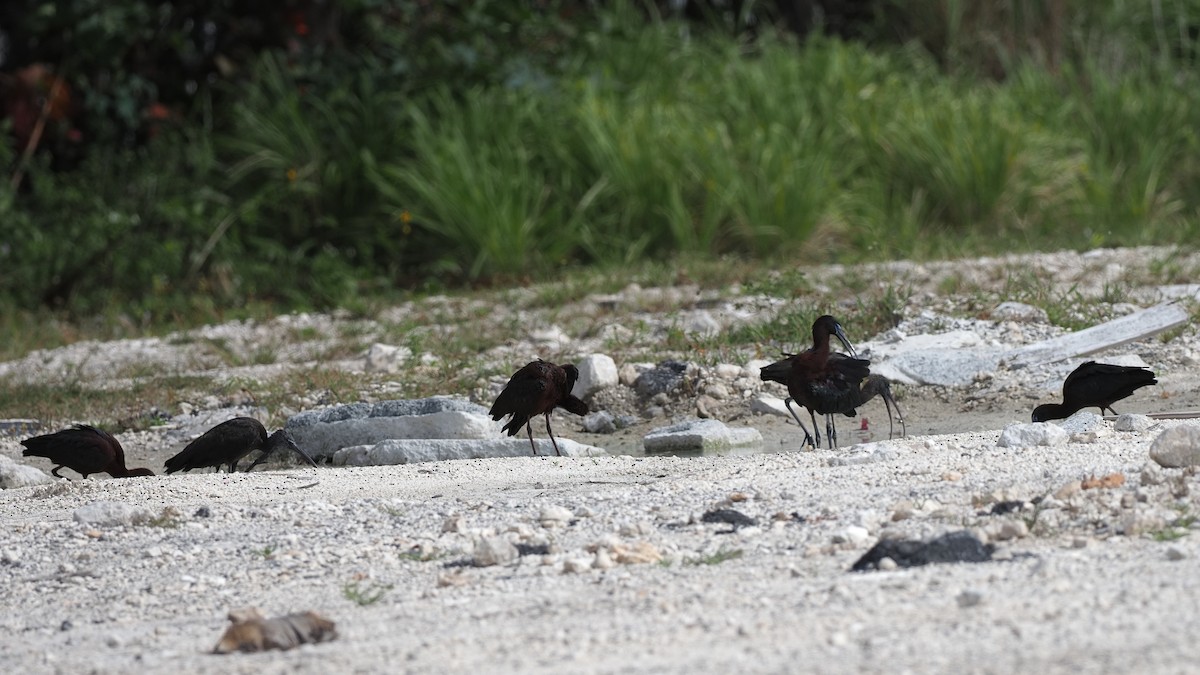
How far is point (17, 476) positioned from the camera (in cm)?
600

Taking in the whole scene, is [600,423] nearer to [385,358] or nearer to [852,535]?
[385,358]

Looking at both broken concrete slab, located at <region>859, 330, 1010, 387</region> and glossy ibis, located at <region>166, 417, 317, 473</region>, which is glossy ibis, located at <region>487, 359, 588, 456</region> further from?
broken concrete slab, located at <region>859, 330, 1010, 387</region>

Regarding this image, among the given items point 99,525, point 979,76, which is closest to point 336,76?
point 979,76

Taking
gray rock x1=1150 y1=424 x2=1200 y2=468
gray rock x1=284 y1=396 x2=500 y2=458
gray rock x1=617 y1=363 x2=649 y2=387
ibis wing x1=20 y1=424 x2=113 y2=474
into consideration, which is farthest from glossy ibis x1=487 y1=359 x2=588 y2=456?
gray rock x1=1150 y1=424 x2=1200 y2=468

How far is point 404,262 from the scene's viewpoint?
10969 millimetres

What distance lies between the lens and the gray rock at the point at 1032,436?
4898 millimetres

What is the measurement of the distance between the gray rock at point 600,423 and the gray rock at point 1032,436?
2.26 m

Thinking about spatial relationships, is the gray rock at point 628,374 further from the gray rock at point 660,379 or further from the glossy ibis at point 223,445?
the glossy ibis at point 223,445

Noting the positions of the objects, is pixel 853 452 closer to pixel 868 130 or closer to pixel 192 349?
pixel 192 349

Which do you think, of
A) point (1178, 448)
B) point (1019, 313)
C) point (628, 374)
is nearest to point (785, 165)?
point (1019, 313)

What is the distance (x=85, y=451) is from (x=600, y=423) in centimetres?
217

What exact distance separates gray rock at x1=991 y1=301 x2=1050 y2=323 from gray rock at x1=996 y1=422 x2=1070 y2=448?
273 cm

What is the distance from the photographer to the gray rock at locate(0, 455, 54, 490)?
5980mm

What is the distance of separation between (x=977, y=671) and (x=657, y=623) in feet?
2.40
